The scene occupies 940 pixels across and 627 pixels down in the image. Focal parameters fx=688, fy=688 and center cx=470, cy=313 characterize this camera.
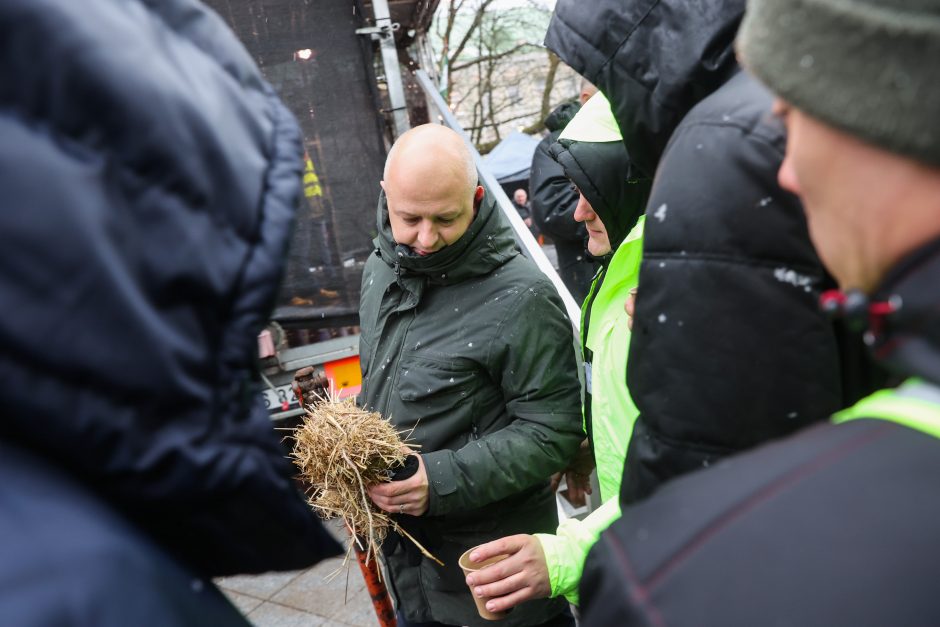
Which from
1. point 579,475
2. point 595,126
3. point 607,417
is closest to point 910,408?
point 607,417

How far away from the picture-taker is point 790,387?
108 cm

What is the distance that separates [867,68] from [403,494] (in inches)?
74.8

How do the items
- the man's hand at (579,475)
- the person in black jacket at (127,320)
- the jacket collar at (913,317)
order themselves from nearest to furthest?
the person in black jacket at (127,320) → the jacket collar at (913,317) → the man's hand at (579,475)

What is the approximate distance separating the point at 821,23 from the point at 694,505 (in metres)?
0.54

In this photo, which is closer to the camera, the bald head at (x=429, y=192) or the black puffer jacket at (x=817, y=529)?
the black puffer jacket at (x=817, y=529)

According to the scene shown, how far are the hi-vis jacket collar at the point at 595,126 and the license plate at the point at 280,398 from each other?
281 cm

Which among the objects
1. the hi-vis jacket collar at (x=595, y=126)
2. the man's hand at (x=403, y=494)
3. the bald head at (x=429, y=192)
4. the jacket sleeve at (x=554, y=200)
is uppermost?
the hi-vis jacket collar at (x=595, y=126)

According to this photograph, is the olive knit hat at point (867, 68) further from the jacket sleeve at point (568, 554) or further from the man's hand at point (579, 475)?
the man's hand at point (579, 475)

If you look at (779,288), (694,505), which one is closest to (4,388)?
(694,505)

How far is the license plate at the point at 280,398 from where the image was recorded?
4.54 metres

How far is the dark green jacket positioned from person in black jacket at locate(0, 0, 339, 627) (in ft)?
5.46

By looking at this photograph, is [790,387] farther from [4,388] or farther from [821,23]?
[4,388]

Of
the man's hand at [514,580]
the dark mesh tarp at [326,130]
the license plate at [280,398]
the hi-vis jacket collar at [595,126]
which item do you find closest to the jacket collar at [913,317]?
the man's hand at [514,580]

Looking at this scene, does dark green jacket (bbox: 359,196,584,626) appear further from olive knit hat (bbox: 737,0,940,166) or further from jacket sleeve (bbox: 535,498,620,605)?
olive knit hat (bbox: 737,0,940,166)
